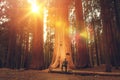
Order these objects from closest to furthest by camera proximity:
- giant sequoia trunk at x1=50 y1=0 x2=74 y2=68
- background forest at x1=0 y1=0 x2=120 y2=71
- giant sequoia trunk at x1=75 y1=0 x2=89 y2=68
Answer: giant sequoia trunk at x1=50 y1=0 x2=74 y2=68 → giant sequoia trunk at x1=75 y1=0 x2=89 y2=68 → background forest at x1=0 y1=0 x2=120 y2=71

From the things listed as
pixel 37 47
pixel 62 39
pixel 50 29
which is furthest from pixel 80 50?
pixel 50 29

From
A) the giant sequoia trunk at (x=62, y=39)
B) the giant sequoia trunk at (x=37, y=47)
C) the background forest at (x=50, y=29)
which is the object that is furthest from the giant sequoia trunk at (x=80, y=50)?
the giant sequoia trunk at (x=37, y=47)

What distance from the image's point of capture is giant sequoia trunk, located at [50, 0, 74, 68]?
13.7 meters

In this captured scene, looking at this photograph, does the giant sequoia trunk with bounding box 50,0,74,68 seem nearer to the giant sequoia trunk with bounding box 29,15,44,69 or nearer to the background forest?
the background forest

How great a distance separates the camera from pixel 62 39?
→ 14227mm

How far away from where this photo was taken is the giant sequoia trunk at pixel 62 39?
13.7 m

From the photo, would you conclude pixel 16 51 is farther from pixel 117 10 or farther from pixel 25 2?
pixel 117 10

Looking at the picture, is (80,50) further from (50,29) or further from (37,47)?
(50,29)

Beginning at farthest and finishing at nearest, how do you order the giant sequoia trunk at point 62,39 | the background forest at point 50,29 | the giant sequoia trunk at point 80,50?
the background forest at point 50,29
the giant sequoia trunk at point 80,50
the giant sequoia trunk at point 62,39

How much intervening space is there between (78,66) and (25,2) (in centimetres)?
1504

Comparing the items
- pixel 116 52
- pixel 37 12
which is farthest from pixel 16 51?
pixel 116 52

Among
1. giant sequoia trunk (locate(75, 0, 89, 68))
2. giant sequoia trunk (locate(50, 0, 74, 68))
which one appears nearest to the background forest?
giant sequoia trunk (locate(75, 0, 89, 68))

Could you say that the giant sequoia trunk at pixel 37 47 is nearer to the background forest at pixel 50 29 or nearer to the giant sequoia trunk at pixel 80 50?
the background forest at pixel 50 29

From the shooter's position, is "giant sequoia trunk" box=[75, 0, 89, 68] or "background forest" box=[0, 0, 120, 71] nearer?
"giant sequoia trunk" box=[75, 0, 89, 68]
